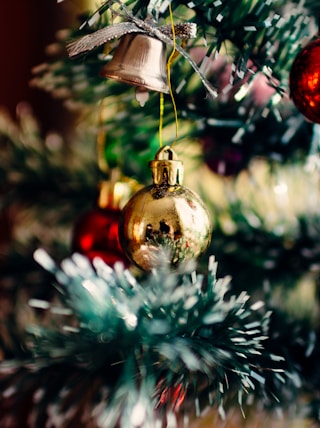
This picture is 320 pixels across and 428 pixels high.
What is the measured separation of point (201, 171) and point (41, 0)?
0.69 meters

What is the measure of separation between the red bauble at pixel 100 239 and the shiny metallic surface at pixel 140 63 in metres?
0.19

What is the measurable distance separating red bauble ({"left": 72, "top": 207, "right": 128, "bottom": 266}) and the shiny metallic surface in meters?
0.19

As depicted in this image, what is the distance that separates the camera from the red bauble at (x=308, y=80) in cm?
35

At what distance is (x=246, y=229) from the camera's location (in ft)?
1.73

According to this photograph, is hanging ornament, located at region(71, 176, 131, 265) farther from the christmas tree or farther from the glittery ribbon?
the glittery ribbon

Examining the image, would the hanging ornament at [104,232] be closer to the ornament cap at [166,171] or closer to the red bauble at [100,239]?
the red bauble at [100,239]

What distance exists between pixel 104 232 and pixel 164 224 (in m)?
0.16

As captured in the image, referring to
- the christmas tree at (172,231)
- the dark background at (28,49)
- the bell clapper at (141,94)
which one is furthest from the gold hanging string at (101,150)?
the dark background at (28,49)

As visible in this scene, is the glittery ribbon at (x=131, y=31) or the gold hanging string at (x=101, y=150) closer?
the glittery ribbon at (x=131, y=31)

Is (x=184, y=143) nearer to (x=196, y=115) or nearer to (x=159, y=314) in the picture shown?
(x=196, y=115)

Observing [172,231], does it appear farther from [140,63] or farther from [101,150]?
[101,150]

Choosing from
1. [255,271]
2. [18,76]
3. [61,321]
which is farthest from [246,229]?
[18,76]

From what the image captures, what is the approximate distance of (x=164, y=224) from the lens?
34cm

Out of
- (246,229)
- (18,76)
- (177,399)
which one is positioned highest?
(18,76)
